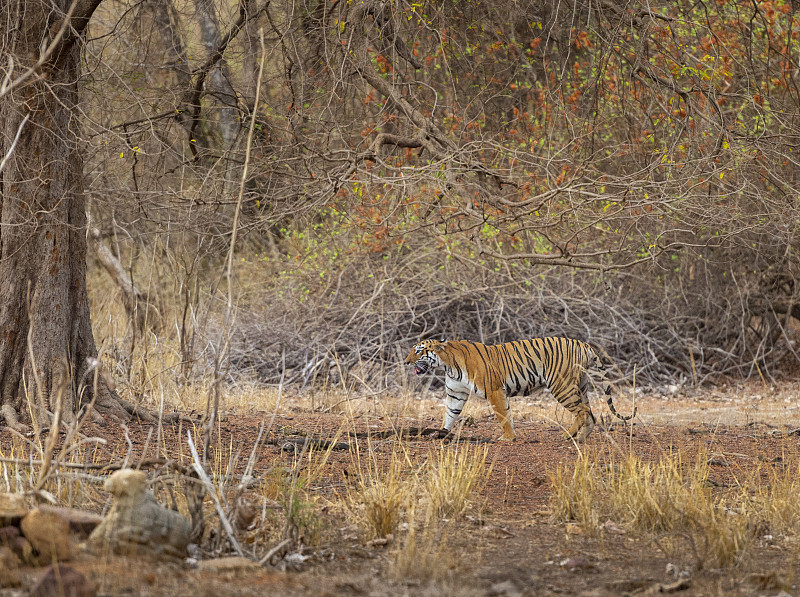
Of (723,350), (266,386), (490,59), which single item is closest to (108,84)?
(490,59)

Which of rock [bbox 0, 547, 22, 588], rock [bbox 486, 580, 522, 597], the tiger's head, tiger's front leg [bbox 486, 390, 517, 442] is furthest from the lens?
the tiger's head

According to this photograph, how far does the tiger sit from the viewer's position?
7.89 m

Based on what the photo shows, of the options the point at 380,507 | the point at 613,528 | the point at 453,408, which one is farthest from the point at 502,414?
the point at 380,507

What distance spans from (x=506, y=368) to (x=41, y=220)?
13.8ft

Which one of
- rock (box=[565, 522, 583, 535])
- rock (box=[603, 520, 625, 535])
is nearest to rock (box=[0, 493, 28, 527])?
rock (box=[565, 522, 583, 535])

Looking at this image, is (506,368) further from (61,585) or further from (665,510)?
(61,585)

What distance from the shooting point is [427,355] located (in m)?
8.02

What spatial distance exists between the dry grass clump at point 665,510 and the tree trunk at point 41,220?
3.93m

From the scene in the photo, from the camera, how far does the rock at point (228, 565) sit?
338cm

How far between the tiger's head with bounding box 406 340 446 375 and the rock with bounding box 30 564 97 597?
5.32 metres

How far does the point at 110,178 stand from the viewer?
912 cm

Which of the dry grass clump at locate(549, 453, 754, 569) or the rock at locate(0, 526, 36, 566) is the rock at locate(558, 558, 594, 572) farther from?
the rock at locate(0, 526, 36, 566)

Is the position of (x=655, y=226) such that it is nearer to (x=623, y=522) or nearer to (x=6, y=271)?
(x=623, y=522)

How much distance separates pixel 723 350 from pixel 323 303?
6281 mm
